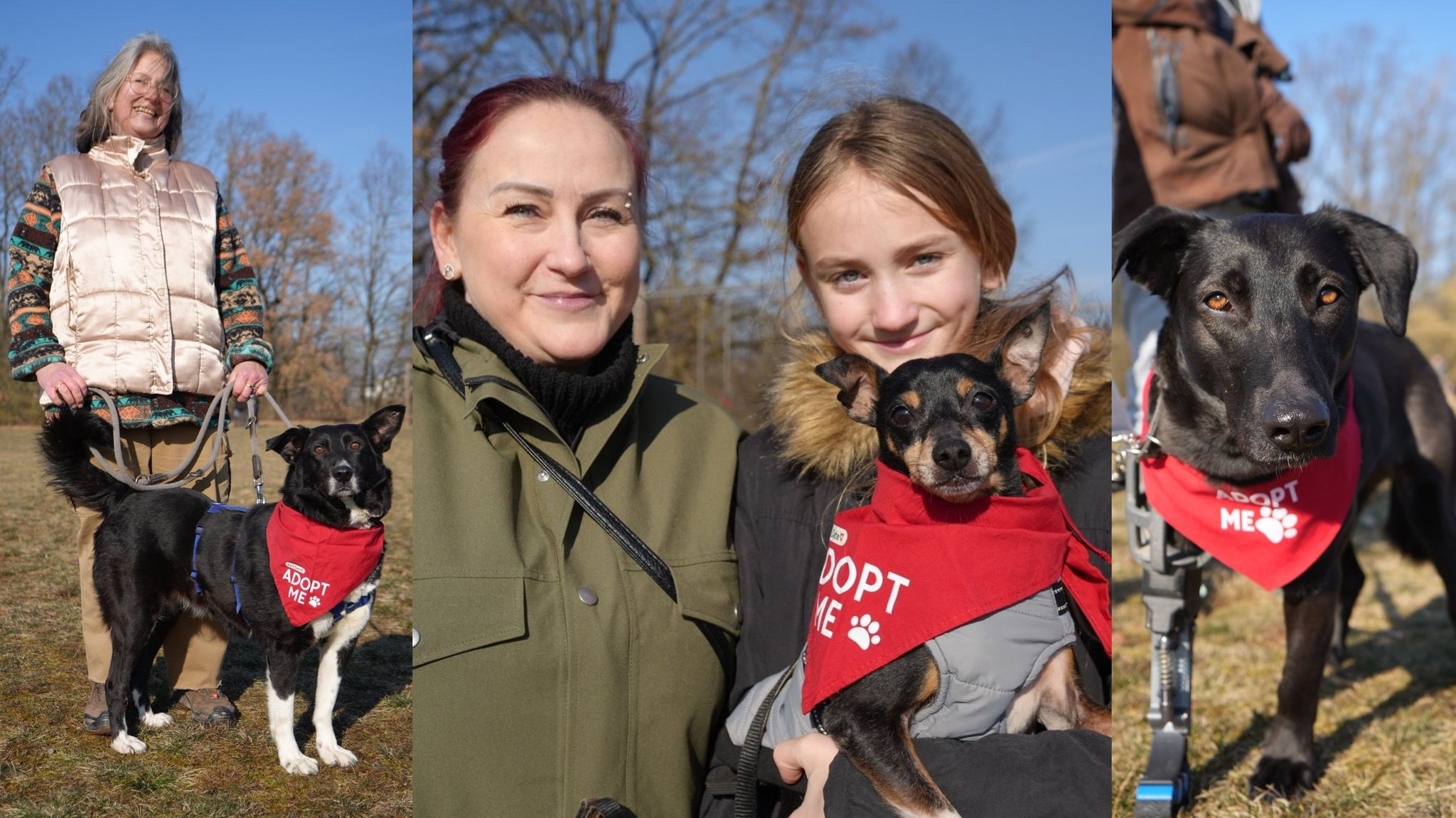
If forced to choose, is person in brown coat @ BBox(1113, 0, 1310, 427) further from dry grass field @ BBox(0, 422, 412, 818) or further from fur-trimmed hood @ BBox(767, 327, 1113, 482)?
dry grass field @ BBox(0, 422, 412, 818)

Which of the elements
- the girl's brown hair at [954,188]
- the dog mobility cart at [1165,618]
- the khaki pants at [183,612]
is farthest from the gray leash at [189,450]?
the dog mobility cart at [1165,618]

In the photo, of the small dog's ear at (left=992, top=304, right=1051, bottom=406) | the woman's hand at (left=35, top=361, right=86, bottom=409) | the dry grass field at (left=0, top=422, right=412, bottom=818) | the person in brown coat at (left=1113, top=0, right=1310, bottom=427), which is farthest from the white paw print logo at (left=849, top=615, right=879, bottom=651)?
the person in brown coat at (left=1113, top=0, right=1310, bottom=427)

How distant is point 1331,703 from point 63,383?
5.08 meters

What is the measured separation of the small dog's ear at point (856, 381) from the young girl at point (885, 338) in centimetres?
13

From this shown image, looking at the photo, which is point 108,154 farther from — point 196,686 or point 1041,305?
point 1041,305

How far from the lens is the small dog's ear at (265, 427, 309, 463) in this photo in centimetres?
177

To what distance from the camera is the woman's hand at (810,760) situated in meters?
2.17

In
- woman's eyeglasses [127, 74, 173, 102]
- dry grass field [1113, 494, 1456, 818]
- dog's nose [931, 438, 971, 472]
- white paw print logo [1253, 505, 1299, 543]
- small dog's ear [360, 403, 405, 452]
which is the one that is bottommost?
dry grass field [1113, 494, 1456, 818]

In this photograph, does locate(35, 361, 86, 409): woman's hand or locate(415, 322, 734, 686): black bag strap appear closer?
locate(35, 361, 86, 409): woman's hand

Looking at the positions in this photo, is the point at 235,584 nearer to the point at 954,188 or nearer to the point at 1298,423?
the point at 954,188

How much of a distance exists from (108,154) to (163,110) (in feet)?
0.37

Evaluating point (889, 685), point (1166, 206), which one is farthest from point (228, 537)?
point (1166, 206)

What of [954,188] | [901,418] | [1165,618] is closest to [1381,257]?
[1165,618]

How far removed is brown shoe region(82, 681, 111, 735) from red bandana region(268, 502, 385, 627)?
329 millimetres
